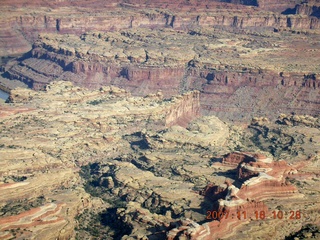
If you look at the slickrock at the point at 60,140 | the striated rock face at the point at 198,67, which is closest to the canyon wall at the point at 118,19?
the striated rock face at the point at 198,67

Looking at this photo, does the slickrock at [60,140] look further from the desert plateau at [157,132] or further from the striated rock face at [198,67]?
the striated rock face at [198,67]

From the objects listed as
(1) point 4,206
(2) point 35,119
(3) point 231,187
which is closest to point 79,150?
(2) point 35,119

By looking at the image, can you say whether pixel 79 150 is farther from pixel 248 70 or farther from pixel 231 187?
pixel 248 70

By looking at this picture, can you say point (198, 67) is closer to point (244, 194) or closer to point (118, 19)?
point (118, 19)

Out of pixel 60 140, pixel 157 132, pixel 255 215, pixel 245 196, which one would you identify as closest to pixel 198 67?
pixel 157 132

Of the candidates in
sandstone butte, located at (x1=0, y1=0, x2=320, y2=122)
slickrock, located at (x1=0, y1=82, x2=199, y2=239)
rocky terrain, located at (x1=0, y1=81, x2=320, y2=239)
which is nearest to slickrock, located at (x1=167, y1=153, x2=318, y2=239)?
rocky terrain, located at (x1=0, y1=81, x2=320, y2=239)

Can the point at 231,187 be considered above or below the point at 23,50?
above
